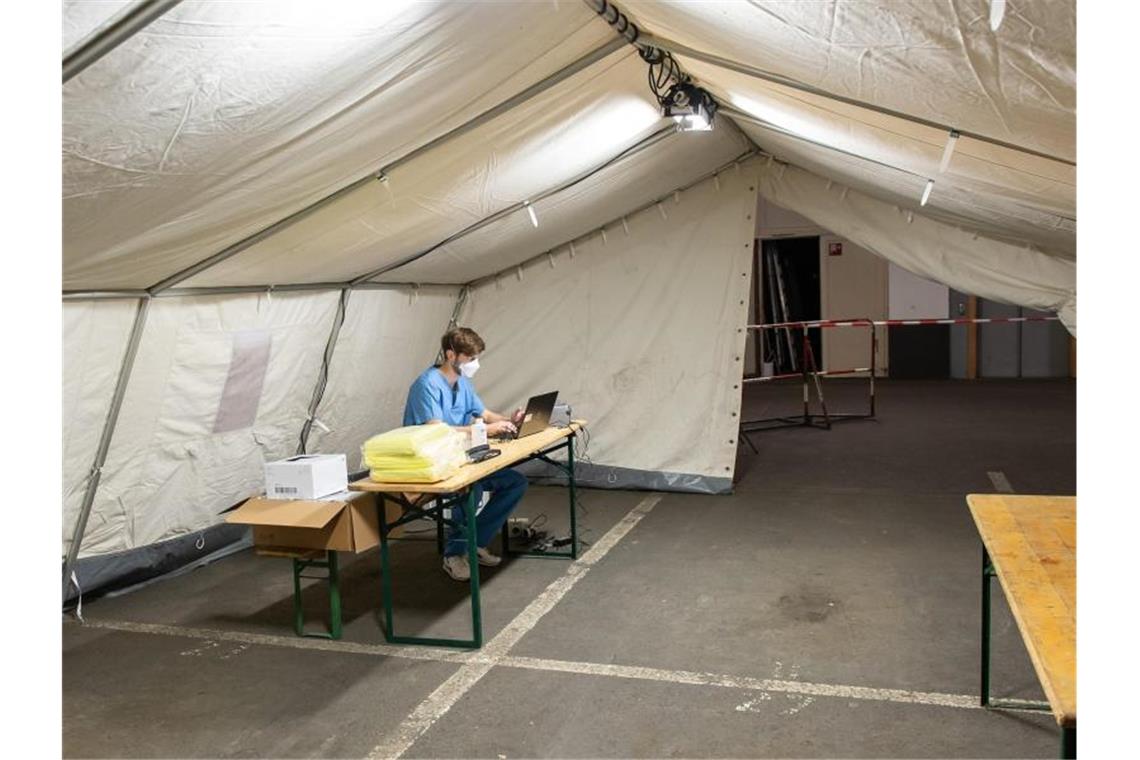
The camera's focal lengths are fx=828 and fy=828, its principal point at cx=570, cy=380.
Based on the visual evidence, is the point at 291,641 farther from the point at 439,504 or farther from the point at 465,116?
the point at 465,116

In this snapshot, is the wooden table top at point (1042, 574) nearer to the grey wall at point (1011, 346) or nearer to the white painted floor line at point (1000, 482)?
the white painted floor line at point (1000, 482)

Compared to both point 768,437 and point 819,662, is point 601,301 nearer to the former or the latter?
point 768,437

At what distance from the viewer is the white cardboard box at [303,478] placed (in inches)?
132

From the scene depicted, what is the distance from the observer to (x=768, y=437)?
806 cm

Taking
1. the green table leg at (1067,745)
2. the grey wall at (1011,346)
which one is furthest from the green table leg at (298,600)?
the grey wall at (1011,346)

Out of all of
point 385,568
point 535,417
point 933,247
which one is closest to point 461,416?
point 535,417

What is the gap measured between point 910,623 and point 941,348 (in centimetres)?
987

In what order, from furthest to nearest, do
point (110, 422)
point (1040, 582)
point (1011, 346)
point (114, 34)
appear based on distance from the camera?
point (1011, 346)
point (110, 422)
point (1040, 582)
point (114, 34)

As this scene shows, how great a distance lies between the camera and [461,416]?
4277 millimetres

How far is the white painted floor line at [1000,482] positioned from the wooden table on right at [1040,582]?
10.5 feet

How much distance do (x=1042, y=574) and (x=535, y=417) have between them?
2.69 meters

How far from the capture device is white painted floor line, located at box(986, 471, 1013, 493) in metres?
5.67

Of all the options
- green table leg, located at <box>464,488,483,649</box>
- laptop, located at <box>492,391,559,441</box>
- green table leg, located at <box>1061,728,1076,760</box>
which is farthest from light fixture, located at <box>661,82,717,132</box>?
green table leg, located at <box>1061,728,1076,760</box>
